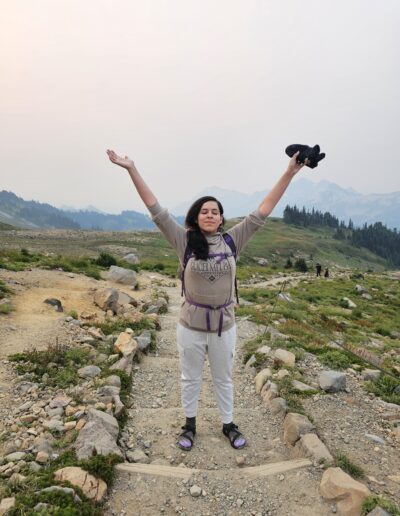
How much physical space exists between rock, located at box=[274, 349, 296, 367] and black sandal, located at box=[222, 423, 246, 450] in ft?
8.80

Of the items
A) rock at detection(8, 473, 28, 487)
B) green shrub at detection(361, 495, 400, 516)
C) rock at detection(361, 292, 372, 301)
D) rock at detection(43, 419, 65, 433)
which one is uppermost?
green shrub at detection(361, 495, 400, 516)

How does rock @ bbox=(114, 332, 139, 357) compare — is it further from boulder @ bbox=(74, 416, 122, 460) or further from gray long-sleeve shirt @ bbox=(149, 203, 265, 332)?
gray long-sleeve shirt @ bbox=(149, 203, 265, 332)

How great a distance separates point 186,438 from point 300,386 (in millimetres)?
2504

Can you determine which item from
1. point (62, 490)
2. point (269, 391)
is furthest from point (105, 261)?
point (62, 490)

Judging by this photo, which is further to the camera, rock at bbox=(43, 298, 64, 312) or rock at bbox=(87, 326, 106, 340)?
rock at bbox=(43, 298, 64, 312)

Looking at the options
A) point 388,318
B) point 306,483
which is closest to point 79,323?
point 306,483

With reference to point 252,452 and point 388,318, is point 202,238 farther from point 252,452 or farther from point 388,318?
point 388,318

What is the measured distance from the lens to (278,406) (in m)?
5.97

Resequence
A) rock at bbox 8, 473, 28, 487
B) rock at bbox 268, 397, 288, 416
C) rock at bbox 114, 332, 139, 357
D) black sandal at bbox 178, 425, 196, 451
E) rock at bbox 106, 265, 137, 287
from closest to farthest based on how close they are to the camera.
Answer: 1. rock at bbox 8, 473, 28, 487
2. black sandal at bbox 178, 425, 196, 451
3. rock at bbox 268, 397, 288, 416
4. rock at bbox 114, 332, 139, 357
5. rock at bbox 106, 265, 137, 287

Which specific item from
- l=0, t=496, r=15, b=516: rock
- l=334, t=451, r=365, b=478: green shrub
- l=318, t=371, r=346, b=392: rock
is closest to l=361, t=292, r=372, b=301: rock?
l=318, t=371, r=346, b=392: rock

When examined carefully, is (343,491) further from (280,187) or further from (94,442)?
(280,187)

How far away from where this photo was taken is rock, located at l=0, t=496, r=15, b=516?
3.34 metres

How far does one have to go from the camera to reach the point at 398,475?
4.39 m

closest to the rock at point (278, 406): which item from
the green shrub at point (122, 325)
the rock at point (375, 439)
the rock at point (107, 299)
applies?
the rock at point (375, 439)
